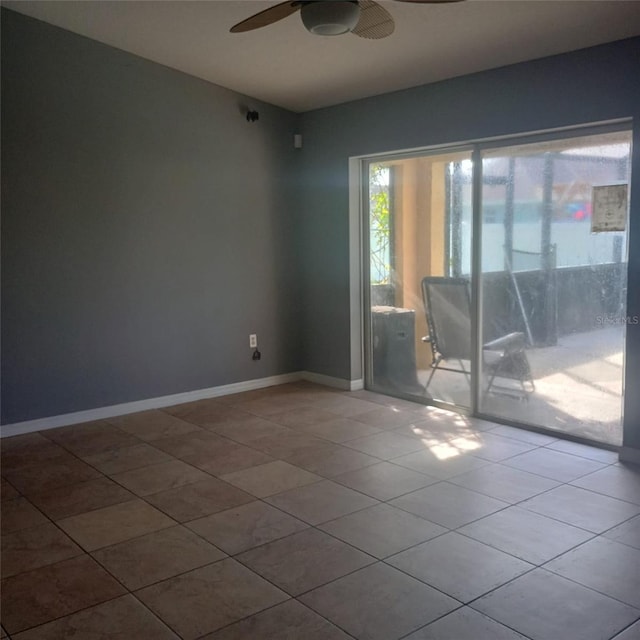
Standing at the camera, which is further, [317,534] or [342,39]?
[342,39]

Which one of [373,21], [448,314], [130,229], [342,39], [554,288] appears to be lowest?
[448,314]

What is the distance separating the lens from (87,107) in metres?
4.45

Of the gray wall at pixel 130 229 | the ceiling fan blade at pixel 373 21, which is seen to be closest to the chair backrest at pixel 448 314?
the gray wall at pixel 130 229

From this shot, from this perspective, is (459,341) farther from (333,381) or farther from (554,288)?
(333,381)

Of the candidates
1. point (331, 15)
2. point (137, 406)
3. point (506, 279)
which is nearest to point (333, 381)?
point (137, 406)

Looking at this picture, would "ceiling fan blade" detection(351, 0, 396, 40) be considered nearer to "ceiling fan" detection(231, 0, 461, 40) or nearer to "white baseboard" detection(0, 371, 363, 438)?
"ceiling fan" detection(231, 0, 461, 40)

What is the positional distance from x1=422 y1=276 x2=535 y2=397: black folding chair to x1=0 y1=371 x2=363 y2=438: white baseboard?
2.97ft

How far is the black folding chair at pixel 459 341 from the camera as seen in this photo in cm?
439

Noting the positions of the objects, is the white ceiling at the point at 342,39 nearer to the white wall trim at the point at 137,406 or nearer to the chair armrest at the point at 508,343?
the chair armrest at the point at 508,343

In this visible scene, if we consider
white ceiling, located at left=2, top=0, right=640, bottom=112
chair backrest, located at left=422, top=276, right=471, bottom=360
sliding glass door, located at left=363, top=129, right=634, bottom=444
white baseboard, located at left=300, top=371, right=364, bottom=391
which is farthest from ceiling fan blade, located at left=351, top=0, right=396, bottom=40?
white baseboard, located at left=300, top=371, right=364, bottom=391

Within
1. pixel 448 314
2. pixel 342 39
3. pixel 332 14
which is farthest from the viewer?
pixel 448 314

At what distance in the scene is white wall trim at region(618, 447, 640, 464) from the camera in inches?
145

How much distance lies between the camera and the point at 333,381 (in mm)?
5609

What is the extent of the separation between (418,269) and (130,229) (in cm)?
214
